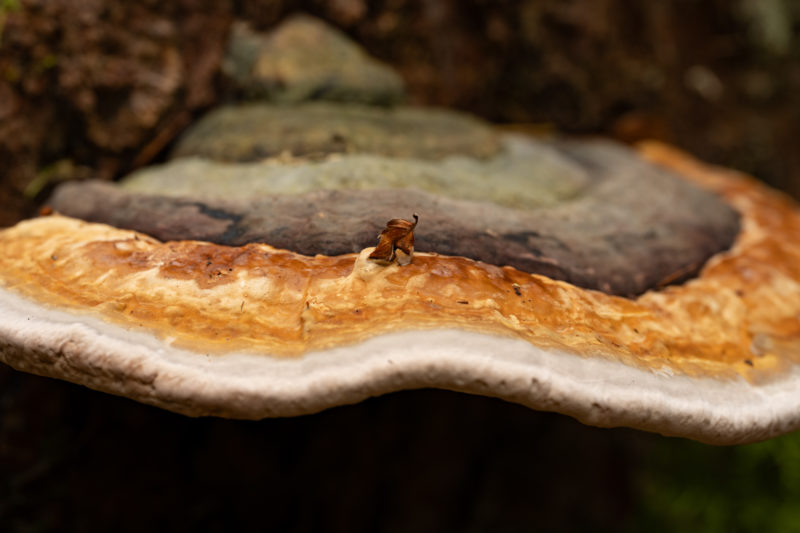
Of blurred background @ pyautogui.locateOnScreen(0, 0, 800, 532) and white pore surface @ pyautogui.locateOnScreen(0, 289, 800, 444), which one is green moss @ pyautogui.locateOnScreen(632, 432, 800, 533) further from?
white pore surface @ pyautogui.locateOnScreen(0, 289, 800, 444)

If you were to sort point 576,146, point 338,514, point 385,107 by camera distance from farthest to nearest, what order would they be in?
point 576,146 < point 338,514 < point 385,107

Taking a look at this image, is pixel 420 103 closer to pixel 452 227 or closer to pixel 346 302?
pixel 452 227

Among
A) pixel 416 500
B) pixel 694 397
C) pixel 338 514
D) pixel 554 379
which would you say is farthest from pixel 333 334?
pixel 416 500

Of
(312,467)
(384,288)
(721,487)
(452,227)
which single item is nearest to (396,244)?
(384,288)

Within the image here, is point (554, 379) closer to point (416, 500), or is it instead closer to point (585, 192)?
point (585, 192)

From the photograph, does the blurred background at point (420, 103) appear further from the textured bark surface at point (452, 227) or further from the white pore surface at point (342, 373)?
the white pore surface at point (342, 373)

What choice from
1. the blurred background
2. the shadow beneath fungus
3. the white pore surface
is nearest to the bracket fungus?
the white pore surface

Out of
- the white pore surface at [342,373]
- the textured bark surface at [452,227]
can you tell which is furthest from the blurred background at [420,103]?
the white pore surface at [342,373]
